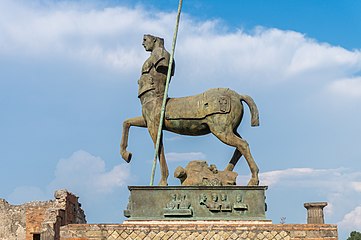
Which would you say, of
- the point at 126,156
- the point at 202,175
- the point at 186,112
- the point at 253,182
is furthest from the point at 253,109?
the point at 126,156

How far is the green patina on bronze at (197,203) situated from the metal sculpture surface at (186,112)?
380 mm

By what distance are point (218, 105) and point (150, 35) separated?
6.40 ft

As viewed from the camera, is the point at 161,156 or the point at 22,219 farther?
the point at 22,219

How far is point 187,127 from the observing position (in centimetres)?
1228

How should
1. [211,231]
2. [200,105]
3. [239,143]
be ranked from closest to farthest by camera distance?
[211,231], [239,143], [200,105]

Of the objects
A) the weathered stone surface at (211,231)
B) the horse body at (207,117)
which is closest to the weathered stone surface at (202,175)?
the horse body at (207,117)

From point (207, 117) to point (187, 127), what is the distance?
0.42m

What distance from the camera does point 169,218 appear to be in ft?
37.9

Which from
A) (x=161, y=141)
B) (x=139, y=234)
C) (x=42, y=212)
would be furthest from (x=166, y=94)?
(x=42, y=212)

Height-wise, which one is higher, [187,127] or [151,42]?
[151,42]

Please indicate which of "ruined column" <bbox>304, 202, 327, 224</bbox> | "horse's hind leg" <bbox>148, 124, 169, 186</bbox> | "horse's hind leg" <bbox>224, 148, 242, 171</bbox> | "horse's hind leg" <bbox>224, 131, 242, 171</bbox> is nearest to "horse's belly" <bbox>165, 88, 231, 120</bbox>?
"horse's hind leg" <bbox>148, 124, 169, 186</bbox>

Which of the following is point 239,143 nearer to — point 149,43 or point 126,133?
point 126,133

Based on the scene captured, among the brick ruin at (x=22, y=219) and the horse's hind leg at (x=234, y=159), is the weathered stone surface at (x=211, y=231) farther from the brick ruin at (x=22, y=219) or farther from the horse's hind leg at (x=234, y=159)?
the brick ruin at (x=22, y=219)

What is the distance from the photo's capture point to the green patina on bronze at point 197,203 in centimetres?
1153
